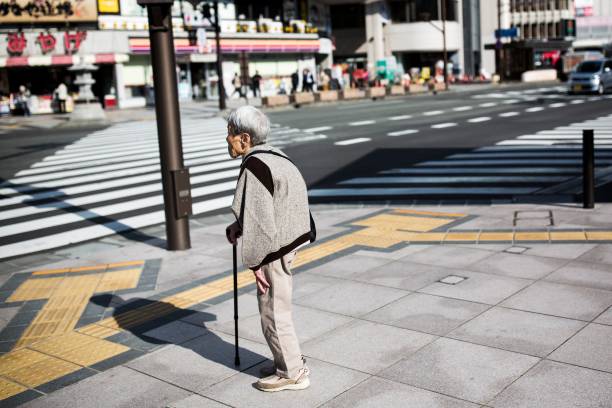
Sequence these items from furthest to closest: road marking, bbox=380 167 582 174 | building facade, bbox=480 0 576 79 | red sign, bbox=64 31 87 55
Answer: building facade, bbox=480 0 576 79 → red sign, bbox=64 31 87 55 → road marking, bbox=380 167 582 174

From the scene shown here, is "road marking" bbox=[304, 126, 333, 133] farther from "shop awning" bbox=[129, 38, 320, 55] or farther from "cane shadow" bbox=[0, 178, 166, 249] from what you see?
"shop awning" bbox=[129, 38, 320, 55]

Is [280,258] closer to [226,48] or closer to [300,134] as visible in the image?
[300,134]

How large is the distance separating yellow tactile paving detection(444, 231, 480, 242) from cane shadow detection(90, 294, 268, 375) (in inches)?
129

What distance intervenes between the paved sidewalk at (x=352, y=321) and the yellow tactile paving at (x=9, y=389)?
2cm

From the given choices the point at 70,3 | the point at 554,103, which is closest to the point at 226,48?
the point at 70,3

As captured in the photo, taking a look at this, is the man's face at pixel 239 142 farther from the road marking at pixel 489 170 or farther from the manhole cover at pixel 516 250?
the road marking at pixel 489 170

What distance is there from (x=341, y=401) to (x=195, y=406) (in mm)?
884

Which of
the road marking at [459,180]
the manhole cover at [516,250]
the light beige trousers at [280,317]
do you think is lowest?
the manhole cover at [516,250]

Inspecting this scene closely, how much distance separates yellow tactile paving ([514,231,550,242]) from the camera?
817 centimetres

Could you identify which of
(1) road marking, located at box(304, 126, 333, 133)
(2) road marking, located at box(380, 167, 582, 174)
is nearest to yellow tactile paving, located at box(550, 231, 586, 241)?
(2) road marking, located at box(380, 167, 582, 174)

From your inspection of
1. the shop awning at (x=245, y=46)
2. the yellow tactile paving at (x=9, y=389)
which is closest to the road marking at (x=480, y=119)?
the shop awning at (x=245, y=46)

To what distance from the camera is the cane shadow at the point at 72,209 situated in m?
9.88

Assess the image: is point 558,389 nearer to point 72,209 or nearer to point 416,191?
point 416,191

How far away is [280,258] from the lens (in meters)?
4.46
